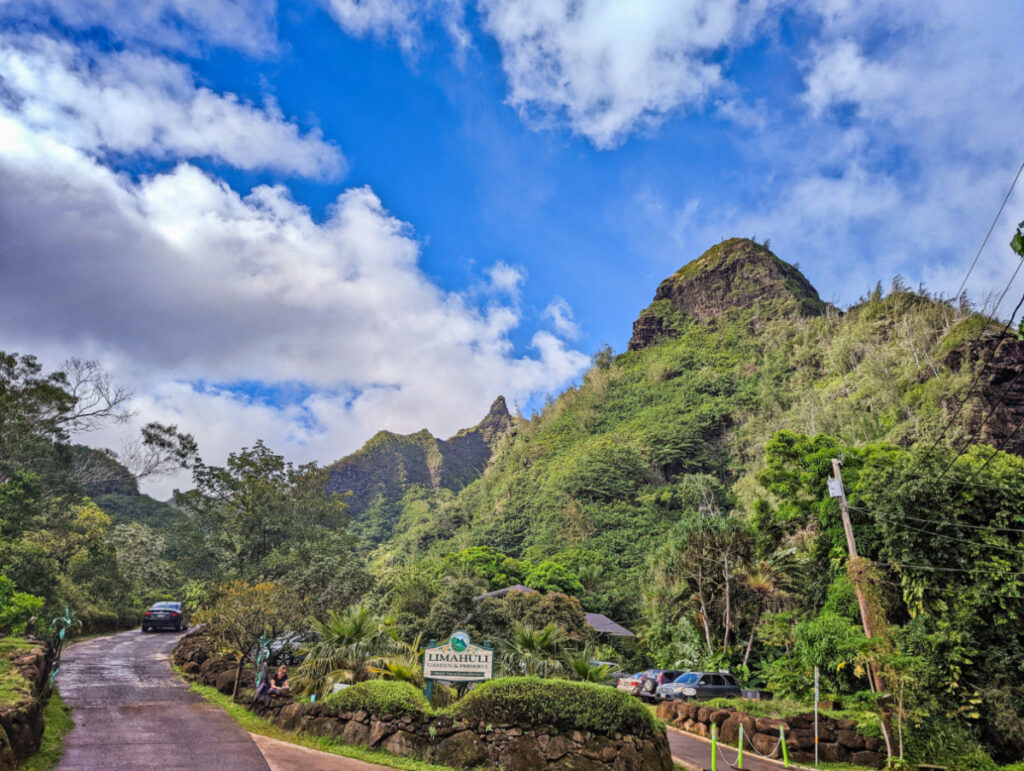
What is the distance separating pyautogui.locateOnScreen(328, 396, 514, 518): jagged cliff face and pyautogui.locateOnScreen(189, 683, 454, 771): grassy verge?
3165 inches

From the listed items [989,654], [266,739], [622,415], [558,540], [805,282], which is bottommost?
[266,739]

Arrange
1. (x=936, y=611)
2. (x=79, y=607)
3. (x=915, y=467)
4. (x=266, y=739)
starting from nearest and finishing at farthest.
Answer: (x=266, y=739) < (x=936, y=611) < (x=915, y=467) < (x=79, y=607)

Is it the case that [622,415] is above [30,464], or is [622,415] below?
above

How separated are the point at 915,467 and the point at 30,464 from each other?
121 feet

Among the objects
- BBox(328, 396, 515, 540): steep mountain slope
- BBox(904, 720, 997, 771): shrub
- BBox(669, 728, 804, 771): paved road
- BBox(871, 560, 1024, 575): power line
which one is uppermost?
BBox(328, 396, 515, 540): steep mountain slope

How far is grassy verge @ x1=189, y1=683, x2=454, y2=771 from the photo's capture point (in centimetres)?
854

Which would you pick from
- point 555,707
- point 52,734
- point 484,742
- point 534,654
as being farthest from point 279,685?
point 534,654

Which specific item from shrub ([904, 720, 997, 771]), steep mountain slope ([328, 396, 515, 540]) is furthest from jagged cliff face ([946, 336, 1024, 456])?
steep mountain slope ([328, 396, 515, 540])

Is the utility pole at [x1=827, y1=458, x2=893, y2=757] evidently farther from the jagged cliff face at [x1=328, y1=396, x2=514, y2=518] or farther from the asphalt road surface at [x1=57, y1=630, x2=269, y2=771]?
the jagged cliff face at [x1=328, y1=396, x2=514, y2=518]

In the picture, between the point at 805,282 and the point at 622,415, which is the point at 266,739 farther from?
the point at 805,282

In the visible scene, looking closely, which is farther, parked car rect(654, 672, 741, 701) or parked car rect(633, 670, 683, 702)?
parked car rect(633, 670, 683, 702)

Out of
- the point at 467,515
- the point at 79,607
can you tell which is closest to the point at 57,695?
the point at 79,607

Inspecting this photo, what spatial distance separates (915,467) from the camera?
1528 cm

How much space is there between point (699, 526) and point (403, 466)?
79721 mm
